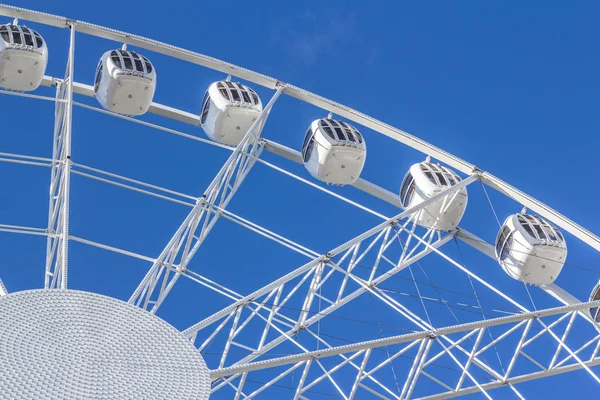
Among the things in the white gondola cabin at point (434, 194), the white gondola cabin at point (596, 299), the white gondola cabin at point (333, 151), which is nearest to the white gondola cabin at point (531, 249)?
the white gondola cabin at point (434, 194)

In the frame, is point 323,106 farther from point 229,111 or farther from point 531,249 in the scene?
point 531,249

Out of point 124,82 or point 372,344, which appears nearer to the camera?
point 372,344

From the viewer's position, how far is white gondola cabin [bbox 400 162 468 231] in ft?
87.7

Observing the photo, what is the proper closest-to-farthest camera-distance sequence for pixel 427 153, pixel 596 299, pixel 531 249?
pixel 531 249 → pixel 427 153 → pixel 596 299

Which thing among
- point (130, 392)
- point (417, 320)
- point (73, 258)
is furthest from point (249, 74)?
point (73, 258)

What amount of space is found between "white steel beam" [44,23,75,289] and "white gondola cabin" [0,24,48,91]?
2.32 ft

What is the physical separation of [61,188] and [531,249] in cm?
1069

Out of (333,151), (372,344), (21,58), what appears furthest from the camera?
(333,151)

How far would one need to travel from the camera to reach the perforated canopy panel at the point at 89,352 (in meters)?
18.0

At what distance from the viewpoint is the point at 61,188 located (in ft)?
74.8

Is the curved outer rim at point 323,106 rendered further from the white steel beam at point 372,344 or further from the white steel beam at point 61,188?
the white steel beam at point 372,344

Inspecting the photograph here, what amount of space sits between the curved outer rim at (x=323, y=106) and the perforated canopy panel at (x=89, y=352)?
25.9 ft

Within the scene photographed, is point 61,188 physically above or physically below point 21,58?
below

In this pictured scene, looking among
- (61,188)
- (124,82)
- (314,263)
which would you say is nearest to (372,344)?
(314,263)
